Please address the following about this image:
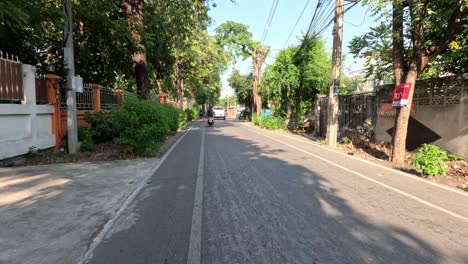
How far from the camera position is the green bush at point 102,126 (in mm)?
12500

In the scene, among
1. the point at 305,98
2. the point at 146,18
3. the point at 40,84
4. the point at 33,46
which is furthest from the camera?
the point at 305,98

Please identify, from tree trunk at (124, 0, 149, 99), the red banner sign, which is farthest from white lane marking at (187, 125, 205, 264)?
tree trunk at (124, 0, 149, 99)

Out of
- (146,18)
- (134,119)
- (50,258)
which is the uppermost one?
(146,18)

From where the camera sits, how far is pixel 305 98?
87.5 feet

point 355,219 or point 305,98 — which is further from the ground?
point 305,98

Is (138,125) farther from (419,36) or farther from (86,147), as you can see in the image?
(419,36)

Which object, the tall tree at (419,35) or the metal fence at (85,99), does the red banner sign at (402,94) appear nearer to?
the tall tree at (419,35)

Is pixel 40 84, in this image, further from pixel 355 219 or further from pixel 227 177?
pixel 355 219

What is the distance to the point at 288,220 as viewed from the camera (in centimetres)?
473

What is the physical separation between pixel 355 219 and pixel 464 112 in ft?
25.1

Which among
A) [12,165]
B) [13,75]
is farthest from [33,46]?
[12,165]

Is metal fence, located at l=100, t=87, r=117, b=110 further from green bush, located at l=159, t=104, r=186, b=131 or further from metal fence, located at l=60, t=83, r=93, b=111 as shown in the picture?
green bush, located at l=159, t=104, r=186, b=131

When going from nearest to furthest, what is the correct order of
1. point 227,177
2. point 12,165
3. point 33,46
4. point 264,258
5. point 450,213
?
point 264,258
point 450,213
point 227,177
point 12,165
point 33,46

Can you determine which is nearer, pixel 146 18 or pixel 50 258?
pixel 50 258
